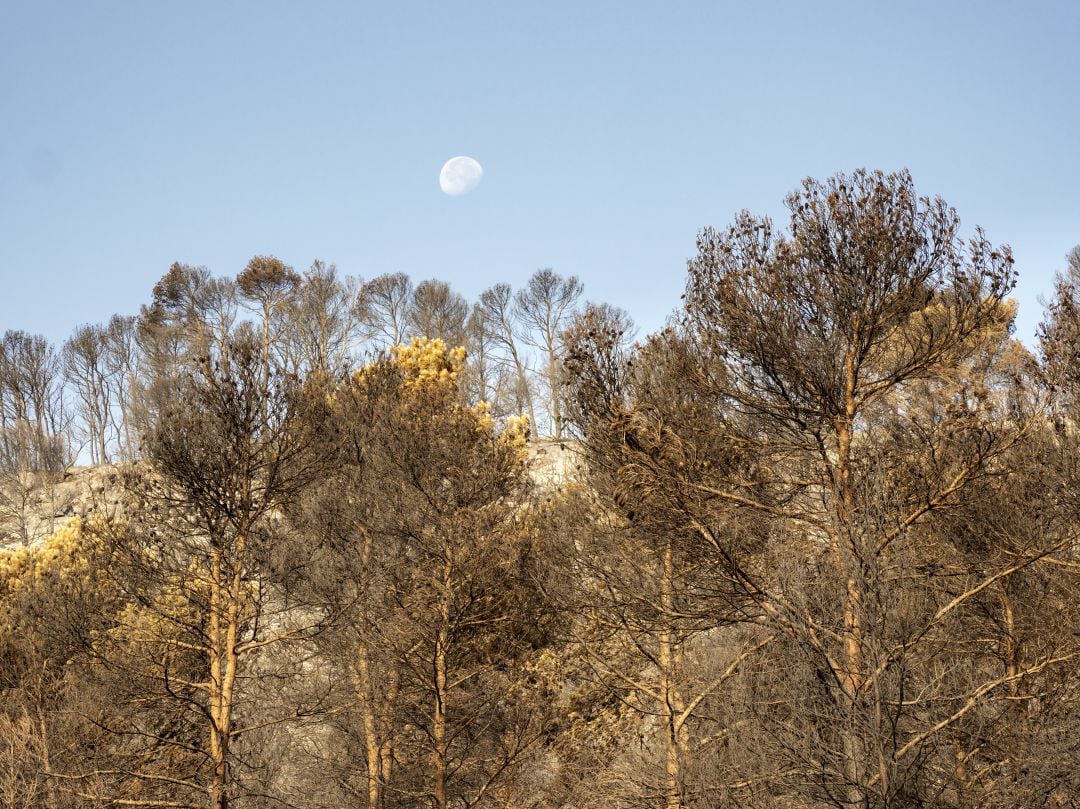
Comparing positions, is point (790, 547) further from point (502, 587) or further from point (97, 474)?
point (97, 474)

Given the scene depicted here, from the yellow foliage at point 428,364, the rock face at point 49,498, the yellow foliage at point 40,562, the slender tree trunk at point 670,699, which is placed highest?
the rock face at point 49,498

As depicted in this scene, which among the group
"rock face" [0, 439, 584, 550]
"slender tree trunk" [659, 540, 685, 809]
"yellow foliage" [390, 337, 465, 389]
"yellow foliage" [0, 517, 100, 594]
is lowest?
"slender tree trunk" [659, 540, 685, 809]

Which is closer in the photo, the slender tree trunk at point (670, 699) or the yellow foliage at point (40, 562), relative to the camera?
the slender tree trunk at point (670, 699)

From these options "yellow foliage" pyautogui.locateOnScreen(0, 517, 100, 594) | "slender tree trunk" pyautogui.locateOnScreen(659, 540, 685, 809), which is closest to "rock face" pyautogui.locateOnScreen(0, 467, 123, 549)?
"yellow foliage" pyautogui.locateOnScreen(0, 517, 100, 594)

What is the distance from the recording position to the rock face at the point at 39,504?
3703 cm

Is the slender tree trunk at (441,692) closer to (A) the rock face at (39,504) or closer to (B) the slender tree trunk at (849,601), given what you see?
(B) the slender tree trunk at (849,601)

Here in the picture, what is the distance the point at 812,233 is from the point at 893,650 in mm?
4550

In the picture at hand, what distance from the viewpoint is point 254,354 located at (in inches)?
504

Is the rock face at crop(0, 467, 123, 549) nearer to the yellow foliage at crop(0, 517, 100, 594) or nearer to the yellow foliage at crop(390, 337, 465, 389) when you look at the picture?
the yellow foliage at crop(0, 517, 100, 594)

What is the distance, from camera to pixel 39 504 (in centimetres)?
4100

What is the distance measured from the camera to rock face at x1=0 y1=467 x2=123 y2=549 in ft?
121

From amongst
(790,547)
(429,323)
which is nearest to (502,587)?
(790,547)

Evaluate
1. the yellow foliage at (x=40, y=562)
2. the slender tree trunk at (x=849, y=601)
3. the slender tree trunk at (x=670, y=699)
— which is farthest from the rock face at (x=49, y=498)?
the slender tree trunk at (x=849, y=601)

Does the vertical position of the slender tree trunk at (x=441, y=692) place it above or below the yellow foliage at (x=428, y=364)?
below
